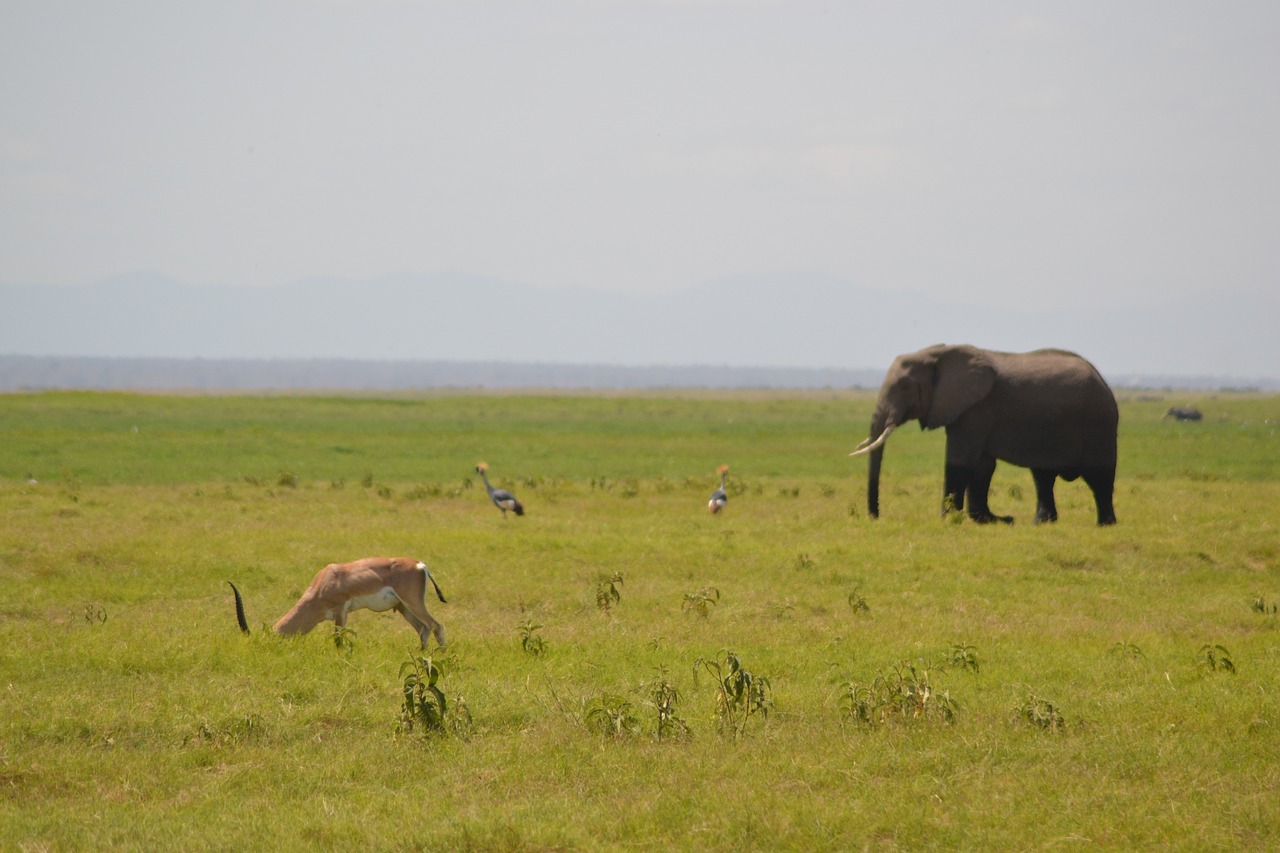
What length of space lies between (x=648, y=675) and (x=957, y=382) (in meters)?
12.1

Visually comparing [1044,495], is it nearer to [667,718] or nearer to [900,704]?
[900,704]

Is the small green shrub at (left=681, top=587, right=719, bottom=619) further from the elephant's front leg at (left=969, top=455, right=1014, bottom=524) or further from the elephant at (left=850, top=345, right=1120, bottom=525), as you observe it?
the elephant's front leg at (left=969, top=455, right=1014, bottom=524)

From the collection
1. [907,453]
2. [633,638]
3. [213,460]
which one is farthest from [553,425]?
[633,638]

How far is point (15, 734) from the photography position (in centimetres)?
900

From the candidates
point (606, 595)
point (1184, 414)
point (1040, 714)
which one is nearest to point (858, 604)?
point (606, 595)

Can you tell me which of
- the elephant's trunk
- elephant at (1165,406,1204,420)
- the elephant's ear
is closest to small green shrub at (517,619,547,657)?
the elephant's trunk

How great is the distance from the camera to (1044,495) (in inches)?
878

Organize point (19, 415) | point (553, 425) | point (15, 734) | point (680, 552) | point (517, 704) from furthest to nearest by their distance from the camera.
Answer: point (553, 425), point (19, 415), point (680, 552), point (517, 704), point (15, 734)

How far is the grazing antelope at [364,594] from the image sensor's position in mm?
12047

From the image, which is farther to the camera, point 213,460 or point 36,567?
point 213,460

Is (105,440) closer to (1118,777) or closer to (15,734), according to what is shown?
(15,734)

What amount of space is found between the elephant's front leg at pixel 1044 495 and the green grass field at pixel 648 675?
2.22 ft

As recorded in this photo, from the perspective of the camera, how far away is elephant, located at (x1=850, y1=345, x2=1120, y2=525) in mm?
21406

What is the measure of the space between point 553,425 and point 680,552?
3496 cm
